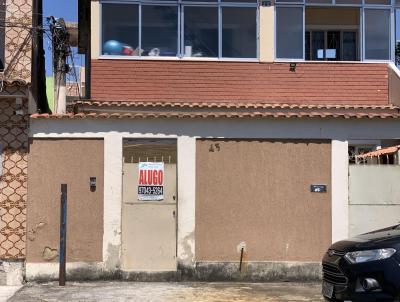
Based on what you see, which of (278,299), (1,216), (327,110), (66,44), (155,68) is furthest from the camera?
(66,44)

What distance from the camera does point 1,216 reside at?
10.3 metres

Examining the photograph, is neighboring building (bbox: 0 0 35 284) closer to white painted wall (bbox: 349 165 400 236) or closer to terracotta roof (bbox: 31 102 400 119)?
terracotta roof (bbox: 31 102 400 119)

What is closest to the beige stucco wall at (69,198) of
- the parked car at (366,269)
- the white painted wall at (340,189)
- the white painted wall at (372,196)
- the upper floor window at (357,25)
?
the white painted wall at (340,189)

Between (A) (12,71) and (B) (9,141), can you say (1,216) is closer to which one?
(B) (9,141)

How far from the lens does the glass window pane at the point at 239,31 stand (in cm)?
1423

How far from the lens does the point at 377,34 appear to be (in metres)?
14.9

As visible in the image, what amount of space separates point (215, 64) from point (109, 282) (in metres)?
6.00

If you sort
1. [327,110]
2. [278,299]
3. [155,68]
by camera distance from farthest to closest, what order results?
[155,68] < [327,110] < [278,299]

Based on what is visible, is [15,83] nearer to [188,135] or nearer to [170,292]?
[188,135]

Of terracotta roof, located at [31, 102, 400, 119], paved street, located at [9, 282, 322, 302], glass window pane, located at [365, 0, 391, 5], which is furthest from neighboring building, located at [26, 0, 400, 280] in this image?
glass window pane, located at [365, 0, 391, 5]

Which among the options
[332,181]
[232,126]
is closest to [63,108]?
[232,126]

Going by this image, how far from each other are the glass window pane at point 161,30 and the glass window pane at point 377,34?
473 centimetres

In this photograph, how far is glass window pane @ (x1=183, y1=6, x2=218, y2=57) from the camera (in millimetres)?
14258

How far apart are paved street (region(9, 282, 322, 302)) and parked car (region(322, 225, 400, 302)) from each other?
7.88 feet
